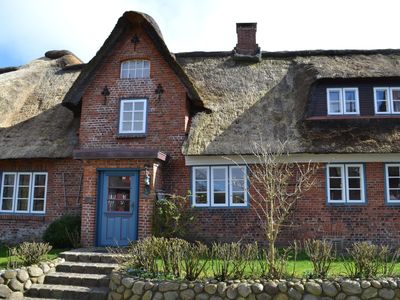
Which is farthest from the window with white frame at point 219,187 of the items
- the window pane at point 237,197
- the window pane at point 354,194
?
the window pane at point 354,194

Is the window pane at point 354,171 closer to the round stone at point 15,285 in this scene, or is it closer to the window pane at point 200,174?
the window pane at point 200,174

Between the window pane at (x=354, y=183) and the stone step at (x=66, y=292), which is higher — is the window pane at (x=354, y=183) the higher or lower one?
the higher one

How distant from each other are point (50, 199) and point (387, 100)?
40.3 feet

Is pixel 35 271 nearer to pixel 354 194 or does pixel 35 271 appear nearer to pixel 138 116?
pixel 138 116

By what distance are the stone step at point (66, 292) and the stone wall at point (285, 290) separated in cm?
157

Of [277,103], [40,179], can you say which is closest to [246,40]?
[277,103]

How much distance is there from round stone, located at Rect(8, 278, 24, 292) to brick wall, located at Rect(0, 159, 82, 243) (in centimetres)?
459

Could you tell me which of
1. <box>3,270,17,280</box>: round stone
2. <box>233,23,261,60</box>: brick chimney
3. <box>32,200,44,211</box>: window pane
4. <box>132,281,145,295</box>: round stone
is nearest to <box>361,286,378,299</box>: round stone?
<box>132,281,145,295</box>: round stone

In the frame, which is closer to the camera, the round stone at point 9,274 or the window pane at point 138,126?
the round stone at point 9,274

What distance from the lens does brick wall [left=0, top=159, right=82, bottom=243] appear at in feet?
46.7

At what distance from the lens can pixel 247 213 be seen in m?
13.2

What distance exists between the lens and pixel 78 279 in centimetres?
975

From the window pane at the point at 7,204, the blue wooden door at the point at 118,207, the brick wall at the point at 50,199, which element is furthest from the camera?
the window pane at the point at 7,204

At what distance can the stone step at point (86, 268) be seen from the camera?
10.1 metres
